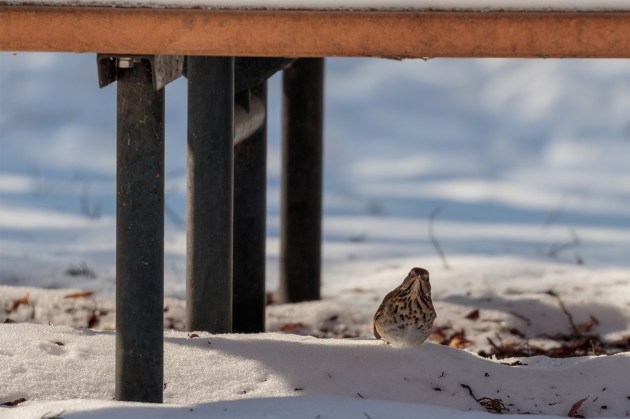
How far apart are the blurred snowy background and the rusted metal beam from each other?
3.15m

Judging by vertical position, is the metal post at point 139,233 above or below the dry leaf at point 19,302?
above

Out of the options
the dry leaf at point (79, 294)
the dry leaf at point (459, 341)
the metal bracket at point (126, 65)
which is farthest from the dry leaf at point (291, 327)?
the metal bracket at point (126, 65)

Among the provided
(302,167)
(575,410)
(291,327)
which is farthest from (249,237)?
(575,410)

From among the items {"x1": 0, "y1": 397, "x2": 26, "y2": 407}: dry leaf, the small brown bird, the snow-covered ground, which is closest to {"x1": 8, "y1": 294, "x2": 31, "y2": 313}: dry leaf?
the snow-covered ground

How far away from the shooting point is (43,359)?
4031mm

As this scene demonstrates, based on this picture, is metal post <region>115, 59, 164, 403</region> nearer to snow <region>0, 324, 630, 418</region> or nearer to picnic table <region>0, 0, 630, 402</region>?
picnic table <region>0, 0, 630, 402</region>

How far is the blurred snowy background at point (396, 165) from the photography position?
8.37m

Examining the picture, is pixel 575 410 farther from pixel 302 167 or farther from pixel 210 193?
pixel 302 167

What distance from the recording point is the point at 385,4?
3199 mm

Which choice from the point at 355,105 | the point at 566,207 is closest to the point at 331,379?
the point at 566,207

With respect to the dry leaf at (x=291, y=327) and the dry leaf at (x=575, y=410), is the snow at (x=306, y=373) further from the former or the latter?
the dry leaf at (x=291, y=327)

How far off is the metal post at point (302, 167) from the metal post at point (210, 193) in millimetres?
1723

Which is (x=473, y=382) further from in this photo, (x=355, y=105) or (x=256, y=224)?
(x=355, y=105)

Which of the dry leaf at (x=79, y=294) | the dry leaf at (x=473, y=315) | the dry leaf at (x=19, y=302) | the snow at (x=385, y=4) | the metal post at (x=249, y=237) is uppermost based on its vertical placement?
the snow at (x=385, y=4)
